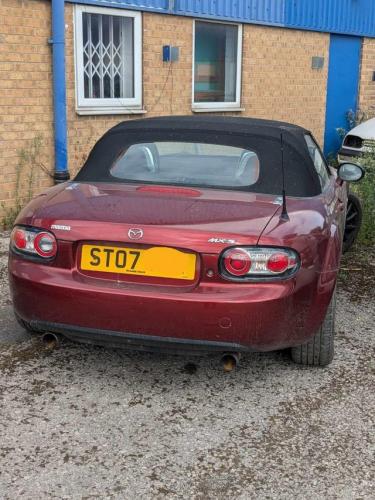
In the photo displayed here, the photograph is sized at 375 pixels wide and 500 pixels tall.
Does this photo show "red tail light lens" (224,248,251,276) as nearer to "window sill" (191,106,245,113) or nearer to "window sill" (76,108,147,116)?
"window sill" (76,108,147,116)

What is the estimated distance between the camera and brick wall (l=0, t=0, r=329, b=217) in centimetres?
715

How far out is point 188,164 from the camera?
389 cm

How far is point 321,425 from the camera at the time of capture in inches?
120

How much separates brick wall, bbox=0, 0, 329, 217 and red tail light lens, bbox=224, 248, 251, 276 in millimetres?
4874

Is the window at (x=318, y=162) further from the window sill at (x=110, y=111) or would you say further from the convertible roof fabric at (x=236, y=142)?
the window sill at (x=110, y=111)

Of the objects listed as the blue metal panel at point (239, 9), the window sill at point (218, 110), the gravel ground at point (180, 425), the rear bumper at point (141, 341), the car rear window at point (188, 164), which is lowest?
the gravel ground at point (180, 425)

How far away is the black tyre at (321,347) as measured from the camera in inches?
138

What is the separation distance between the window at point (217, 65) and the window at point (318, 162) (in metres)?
5.63

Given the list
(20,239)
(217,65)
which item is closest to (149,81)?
→ (217,65)

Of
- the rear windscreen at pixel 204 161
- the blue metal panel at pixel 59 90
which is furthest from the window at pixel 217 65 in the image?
the rear windscreen at pixel 204 161

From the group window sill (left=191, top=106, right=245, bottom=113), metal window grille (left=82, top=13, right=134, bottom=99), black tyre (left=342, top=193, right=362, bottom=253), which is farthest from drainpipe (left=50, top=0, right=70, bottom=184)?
black tyre (left=342, top=193, right=362, bottom=253)

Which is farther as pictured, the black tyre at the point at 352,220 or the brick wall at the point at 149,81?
the brick wall at the point at 149,81

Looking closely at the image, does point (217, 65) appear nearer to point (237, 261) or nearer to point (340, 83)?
point (340, 83)

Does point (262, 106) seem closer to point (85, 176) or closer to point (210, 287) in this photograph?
point (85, 176)
